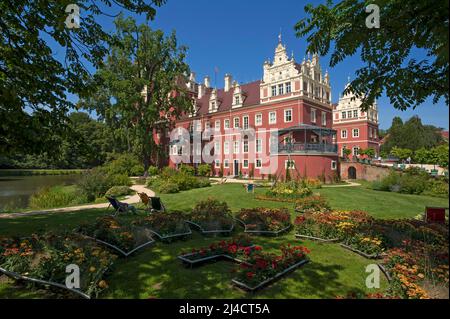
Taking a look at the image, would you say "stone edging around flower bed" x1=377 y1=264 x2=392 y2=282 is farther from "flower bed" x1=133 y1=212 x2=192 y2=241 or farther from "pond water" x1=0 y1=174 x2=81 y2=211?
"pond water" x1=0 y1=174 x2=81 y2=211

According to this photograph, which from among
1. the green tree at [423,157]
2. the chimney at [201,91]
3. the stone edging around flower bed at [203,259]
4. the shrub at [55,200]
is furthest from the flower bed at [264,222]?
the green tree at [423,157]

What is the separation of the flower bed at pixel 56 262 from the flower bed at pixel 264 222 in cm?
487

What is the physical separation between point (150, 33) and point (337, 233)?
3479 cm

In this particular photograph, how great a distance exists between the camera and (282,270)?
518cm

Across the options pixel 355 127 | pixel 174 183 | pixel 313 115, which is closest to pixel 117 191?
pixel 174 183

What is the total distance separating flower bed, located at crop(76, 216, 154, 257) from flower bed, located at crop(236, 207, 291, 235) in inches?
134

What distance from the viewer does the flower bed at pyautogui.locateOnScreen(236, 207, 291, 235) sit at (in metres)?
8.62

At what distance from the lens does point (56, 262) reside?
4887 mm

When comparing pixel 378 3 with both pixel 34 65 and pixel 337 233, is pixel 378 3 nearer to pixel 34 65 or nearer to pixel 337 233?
pixel 337 233

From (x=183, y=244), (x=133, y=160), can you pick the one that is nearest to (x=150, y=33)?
(x=133, y=160)

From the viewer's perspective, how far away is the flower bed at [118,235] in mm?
6469

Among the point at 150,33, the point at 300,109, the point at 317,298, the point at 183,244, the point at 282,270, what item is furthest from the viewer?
→ the point at 150,33

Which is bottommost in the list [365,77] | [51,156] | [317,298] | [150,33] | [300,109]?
[317,298]
